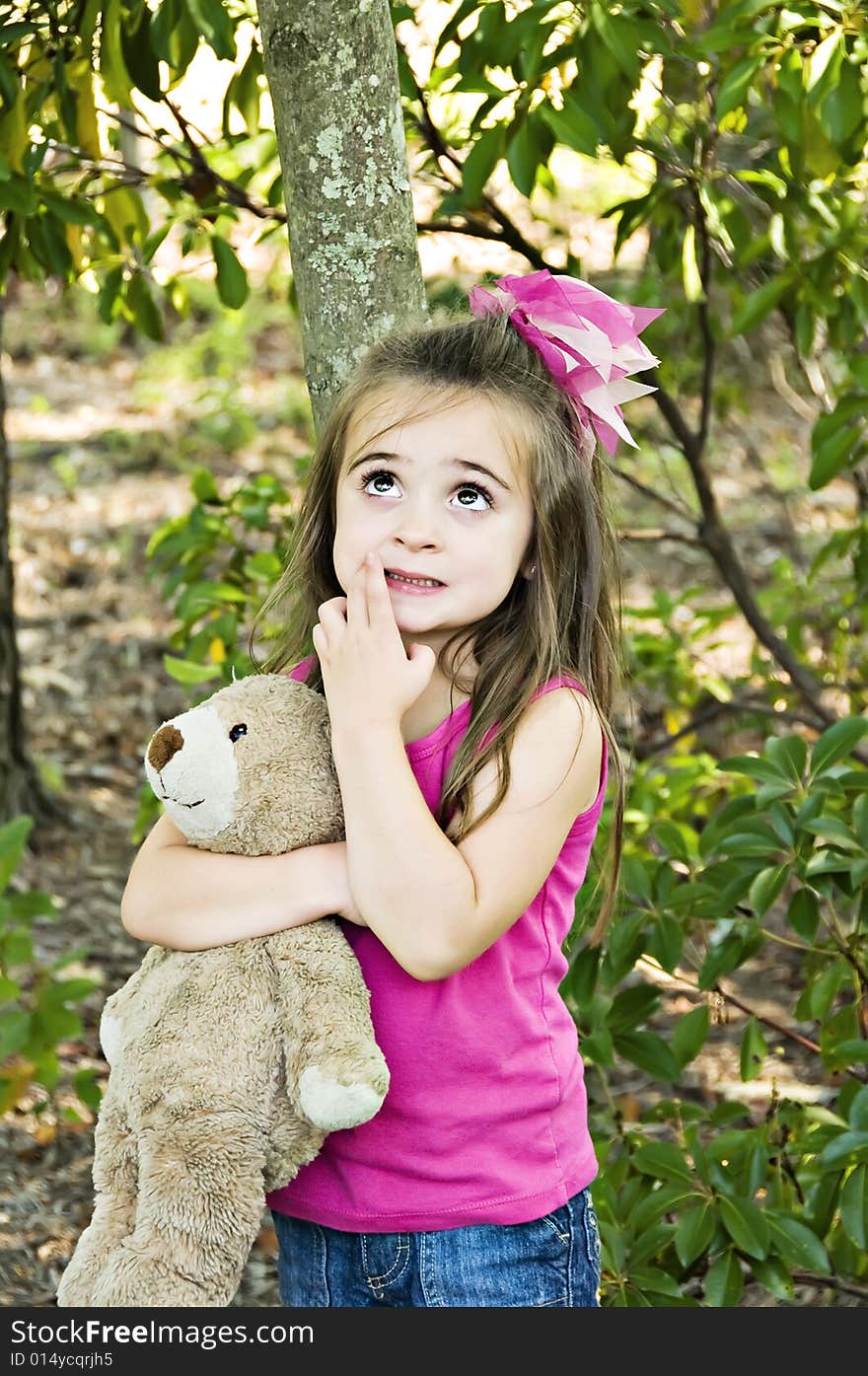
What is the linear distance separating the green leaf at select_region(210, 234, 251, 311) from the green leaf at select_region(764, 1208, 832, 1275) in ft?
5.33

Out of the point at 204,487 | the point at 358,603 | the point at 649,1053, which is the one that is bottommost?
the point at 649,1053

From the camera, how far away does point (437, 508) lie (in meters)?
1.49

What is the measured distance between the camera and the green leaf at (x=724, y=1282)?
1963 millimetres

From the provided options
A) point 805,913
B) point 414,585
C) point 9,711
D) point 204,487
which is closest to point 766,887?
point 805,913

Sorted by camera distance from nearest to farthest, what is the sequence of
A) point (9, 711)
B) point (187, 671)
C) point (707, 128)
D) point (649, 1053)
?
point (649, 1053) < point (187, 671) < point (707, 128) < point (9, 711)

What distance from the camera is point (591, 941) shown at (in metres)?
2.12

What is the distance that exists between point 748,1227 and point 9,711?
239 centimetres

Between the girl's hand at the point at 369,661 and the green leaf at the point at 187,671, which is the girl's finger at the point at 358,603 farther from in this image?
the green leaf at the point at 187,671

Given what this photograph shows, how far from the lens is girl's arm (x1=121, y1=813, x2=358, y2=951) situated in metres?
1.42

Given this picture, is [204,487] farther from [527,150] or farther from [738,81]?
[738,81]

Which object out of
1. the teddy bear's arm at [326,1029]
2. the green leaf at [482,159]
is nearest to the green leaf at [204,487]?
the green leaf at [482,159]

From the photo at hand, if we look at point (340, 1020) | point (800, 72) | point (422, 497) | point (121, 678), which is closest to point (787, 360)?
point (121, 678)

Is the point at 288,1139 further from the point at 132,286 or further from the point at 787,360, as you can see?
the point at 787,360

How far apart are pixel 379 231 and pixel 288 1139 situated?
1009mm
